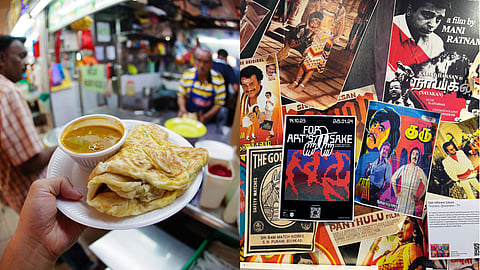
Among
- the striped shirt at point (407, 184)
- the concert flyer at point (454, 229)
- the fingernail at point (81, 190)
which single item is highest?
the fingernail at point (81, 190)

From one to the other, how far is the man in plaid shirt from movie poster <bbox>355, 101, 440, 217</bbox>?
1.09 meters

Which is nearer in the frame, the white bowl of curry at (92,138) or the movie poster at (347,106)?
the white bowl of curry at (92,138)

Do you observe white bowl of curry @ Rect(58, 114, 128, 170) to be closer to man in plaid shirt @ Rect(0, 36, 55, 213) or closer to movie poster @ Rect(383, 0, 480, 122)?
man in plaid shirt @ Rect(0, 36, 55, 213)

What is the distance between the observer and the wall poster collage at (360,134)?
1.08m

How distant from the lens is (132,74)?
3.36ft

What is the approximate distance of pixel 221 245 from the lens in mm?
1168

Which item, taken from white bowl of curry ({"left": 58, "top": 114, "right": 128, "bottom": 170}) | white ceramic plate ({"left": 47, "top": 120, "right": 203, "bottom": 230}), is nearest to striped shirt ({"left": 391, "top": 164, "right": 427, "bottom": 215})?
white ceramic plate ({"left": 47, "top": 120, "right": 203, "bottom": 230})

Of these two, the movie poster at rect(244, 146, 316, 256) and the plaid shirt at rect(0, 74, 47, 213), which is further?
the movie poster at rect(244, 146, 316, 256)

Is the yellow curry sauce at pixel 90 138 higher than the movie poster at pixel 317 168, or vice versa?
the yellow curry sauce at pixel 90 138

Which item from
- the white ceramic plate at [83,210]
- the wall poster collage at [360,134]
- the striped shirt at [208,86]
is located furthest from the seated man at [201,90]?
the white ceramic plate at [83,210]

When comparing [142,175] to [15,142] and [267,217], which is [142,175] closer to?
[15,142]

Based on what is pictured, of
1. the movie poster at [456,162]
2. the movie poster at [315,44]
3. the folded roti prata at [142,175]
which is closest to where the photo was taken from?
the folded roti prata at [142,175]

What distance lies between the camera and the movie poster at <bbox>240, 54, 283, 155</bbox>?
1.10m

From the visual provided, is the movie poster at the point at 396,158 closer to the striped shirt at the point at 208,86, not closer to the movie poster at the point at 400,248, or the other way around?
the movie poster at the point at 400,248
